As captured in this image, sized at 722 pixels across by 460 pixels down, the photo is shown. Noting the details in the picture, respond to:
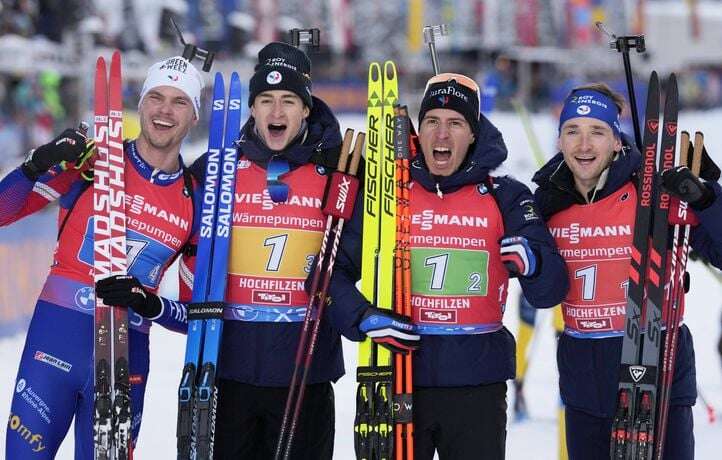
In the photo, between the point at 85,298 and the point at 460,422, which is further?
the point at 85,298

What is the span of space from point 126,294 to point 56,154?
0.55m

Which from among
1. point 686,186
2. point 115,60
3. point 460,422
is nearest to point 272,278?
point 460,422

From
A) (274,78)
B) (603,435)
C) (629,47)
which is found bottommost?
(603,435)

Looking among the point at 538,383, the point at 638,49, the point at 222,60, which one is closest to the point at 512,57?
the point at 222,60

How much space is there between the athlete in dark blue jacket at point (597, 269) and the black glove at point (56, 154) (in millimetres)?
1690

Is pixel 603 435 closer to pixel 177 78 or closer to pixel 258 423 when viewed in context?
pixel 258 423

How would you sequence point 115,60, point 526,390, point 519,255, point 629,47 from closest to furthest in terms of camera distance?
1. point 519,255
2. point 115,60
3. point 629,47
4. point 526,390

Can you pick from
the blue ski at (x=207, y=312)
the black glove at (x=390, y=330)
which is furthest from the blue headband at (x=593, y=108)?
the blue ski at (x=207, y=312)

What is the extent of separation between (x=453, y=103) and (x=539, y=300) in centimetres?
76

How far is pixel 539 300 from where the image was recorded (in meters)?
3.87

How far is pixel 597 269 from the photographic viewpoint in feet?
13.2

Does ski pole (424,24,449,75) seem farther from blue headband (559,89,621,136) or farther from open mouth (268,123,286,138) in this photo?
open mouth (268,123,286,138)

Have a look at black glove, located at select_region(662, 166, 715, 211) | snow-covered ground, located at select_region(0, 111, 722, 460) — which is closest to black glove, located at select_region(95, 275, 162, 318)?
snow-covered ground, located at select_region(0, 111, 722, 460)

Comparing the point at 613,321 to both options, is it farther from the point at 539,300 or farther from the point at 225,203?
the point at 225,203
